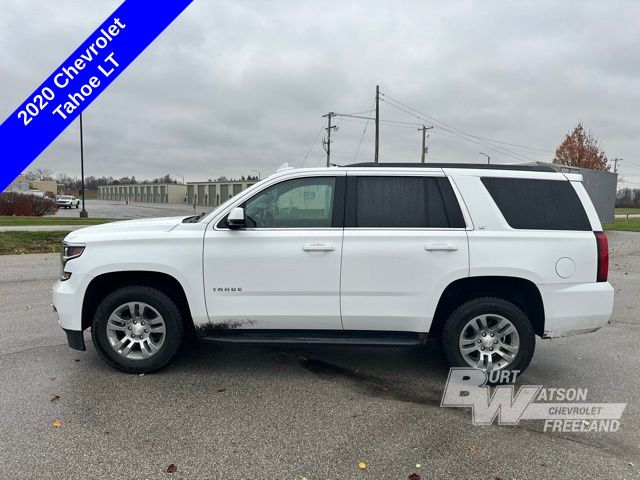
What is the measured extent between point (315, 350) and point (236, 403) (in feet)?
4.71

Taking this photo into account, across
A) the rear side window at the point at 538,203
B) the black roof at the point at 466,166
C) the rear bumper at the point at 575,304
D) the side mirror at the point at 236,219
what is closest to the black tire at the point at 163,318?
the side mirror at the point at 236,219

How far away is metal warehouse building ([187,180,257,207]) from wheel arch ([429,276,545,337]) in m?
71.2

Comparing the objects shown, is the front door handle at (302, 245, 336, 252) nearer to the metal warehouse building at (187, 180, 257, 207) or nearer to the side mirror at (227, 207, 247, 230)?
the side mirror at (227, 207, 247, 230)

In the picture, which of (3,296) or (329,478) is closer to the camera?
(329,478)

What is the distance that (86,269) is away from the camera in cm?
410

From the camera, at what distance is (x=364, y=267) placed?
13.2 ft

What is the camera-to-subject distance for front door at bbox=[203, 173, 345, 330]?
404 cm

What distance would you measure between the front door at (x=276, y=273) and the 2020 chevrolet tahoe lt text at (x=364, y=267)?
1cm

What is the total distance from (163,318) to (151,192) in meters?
104

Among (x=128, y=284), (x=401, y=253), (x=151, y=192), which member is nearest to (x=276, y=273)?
(x=401, y=253)

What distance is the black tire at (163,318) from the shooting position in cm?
414

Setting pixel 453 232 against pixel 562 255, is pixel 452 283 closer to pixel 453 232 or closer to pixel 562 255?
pixel 453 232

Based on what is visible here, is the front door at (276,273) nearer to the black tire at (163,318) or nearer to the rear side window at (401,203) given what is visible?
the rear side window at (401,203)

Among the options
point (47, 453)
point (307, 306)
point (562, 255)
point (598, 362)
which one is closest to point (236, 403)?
point (307, 306)
